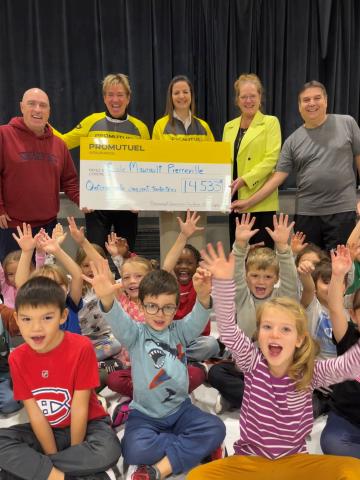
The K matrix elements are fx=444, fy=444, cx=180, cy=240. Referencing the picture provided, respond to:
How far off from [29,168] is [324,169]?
89.0 inches

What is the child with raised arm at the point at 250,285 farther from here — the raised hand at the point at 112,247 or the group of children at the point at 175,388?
the raised hand at the point at 112,247

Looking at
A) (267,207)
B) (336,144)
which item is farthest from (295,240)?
(336,144)

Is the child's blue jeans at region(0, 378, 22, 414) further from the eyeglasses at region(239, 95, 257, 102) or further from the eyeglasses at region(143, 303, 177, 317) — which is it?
the eyeglasses at region(239, 95, 257, 102)

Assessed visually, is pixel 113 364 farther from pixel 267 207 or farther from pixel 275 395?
pixel 267 207

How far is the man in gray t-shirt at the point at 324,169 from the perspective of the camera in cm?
341

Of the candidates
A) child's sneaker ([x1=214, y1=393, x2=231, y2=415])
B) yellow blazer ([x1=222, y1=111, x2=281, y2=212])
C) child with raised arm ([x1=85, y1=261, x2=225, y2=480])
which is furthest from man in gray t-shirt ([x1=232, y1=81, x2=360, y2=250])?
child with raised arm ([x1=85, y1=261, x2=225, y2=480])

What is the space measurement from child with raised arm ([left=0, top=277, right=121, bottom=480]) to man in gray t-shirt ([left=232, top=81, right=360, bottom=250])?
2.27m

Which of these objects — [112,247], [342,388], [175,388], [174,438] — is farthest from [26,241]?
[342,388]

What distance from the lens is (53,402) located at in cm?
189

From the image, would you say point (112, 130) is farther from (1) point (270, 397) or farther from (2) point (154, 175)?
(1) point (270, 397)

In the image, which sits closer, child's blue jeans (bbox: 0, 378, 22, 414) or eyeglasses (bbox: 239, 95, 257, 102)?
child's blue jeans (bbox: 0, 378, 22, 414)

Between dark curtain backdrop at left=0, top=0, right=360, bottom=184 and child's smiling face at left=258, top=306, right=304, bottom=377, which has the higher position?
dark curtain backdrop at left=0, top=0, right=360, bottom=184

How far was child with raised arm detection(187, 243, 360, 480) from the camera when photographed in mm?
1711

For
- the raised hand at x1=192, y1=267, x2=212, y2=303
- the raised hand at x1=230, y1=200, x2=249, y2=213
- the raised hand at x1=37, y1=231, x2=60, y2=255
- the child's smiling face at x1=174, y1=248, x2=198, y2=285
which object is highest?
the raised hand at x1=230, y1=200, x2=249, y2=213
